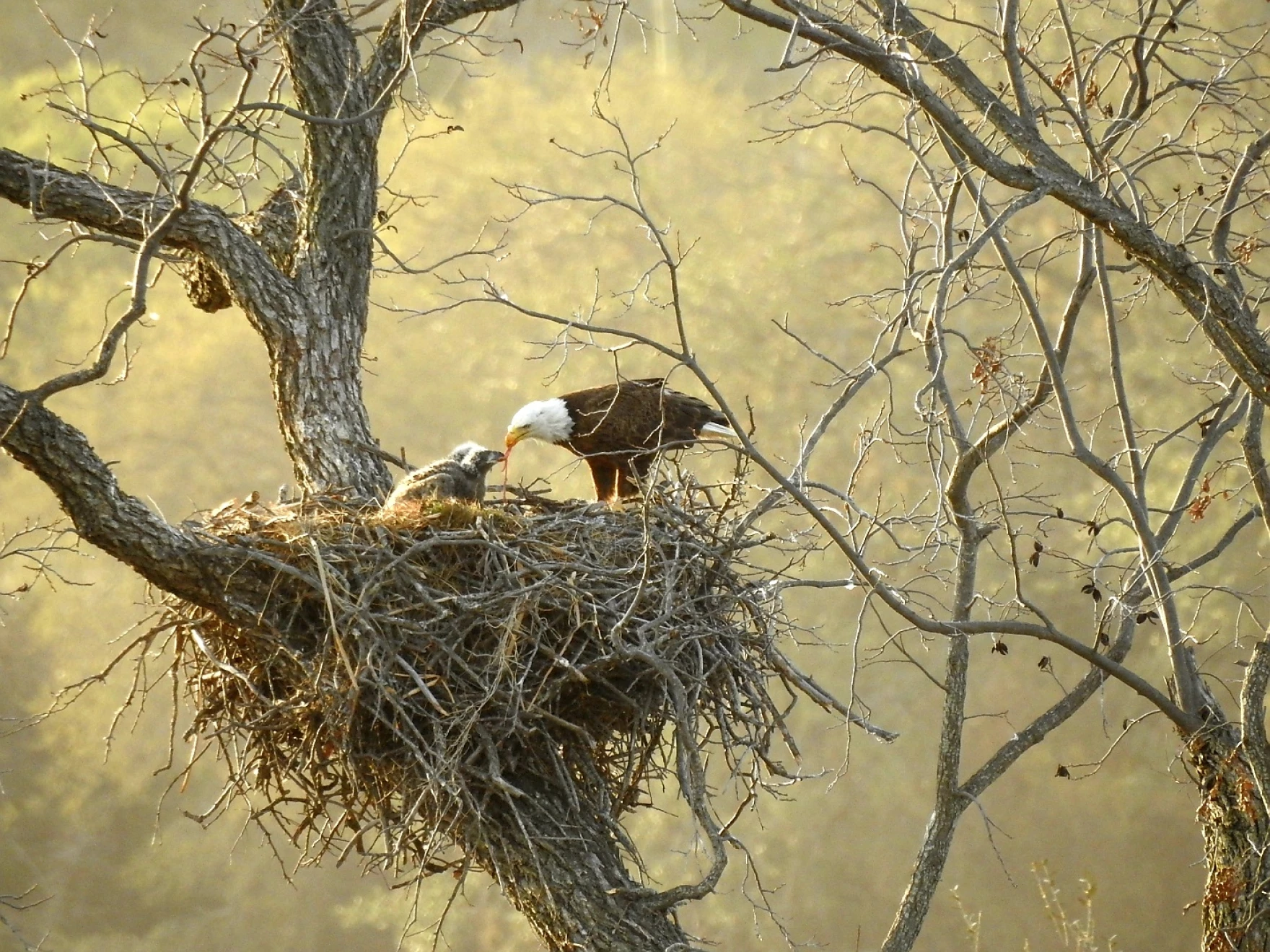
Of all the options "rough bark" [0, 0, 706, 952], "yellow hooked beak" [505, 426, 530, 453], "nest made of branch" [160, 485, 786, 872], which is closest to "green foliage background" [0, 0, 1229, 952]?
"yellow hooked beak" [505, 426, 530, 453]

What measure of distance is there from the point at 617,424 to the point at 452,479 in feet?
3.13

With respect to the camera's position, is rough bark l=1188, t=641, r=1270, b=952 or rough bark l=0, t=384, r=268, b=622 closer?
rough bark l=0, t=384, r=268, b=622

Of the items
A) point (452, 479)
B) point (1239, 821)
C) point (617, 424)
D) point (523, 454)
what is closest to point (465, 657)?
→ point (452, 479)

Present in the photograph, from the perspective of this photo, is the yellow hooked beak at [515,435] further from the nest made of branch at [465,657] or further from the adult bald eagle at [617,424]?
the nest made of branch at [465,657]

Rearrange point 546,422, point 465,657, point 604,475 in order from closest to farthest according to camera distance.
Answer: point 465,657 → point 546,422 → point 604,475

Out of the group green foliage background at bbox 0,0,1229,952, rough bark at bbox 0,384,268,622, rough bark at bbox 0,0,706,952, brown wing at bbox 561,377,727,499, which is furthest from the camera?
green foliage background at bbox 0,0,1229,952

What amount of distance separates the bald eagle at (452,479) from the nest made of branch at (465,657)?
0.67 ft

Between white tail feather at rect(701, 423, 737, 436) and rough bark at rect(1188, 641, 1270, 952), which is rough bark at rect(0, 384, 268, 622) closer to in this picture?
white tail feather at rect(701, 423, 737, 436)

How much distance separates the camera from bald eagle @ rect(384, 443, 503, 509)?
377cm

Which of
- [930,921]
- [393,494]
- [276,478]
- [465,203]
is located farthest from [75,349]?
[930,921]

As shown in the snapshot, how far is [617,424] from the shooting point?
4.70 meters

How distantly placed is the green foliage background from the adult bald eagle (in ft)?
8.52

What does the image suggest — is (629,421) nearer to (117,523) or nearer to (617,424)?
(617,424)

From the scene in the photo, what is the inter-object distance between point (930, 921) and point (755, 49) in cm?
548
